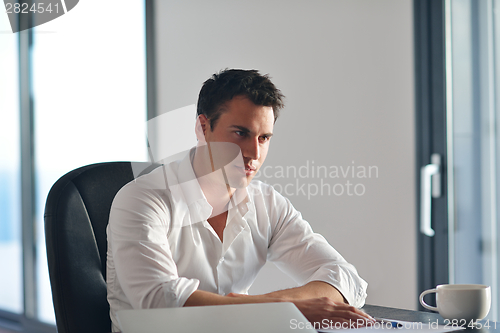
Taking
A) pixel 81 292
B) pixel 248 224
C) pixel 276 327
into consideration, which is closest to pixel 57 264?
pixel 81 292

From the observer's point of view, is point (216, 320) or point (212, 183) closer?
point (216, 320)

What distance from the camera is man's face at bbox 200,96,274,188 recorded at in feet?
4.03

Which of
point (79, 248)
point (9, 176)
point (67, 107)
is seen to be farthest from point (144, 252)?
point (9, 176)

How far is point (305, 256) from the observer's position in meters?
1.25

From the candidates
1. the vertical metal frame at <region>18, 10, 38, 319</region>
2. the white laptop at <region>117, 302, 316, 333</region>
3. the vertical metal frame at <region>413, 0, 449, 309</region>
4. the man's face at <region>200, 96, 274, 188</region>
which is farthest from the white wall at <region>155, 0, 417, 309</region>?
the vertical metal frame at <region>18, 10, 38, 319</region>

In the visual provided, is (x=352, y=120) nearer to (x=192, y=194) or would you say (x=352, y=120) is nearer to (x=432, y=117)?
(x=432, y=117)

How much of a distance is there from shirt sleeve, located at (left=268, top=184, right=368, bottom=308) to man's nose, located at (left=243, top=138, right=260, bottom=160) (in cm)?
19

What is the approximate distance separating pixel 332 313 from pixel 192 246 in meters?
0.42

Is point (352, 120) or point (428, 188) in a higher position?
point (352, 120)

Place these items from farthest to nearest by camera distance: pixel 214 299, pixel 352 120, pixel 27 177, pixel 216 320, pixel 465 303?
pixel 27 177, pixel 352 120, pixel 214 299, pixel 465 303, pixel 216 320

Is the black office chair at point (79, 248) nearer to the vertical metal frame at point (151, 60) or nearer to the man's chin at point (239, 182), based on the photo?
the man's chin at point (239, 182)

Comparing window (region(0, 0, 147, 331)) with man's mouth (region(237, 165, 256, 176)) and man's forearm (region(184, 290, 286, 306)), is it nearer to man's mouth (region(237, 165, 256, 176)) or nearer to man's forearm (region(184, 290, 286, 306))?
man's mouth (region(237, 165, 256, 176))

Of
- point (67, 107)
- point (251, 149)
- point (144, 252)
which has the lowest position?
point (144, 252)

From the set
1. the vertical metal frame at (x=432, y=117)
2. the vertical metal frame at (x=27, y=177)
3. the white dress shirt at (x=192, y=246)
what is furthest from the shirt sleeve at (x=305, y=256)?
the vertical metal frame at (x=27, y=177)
